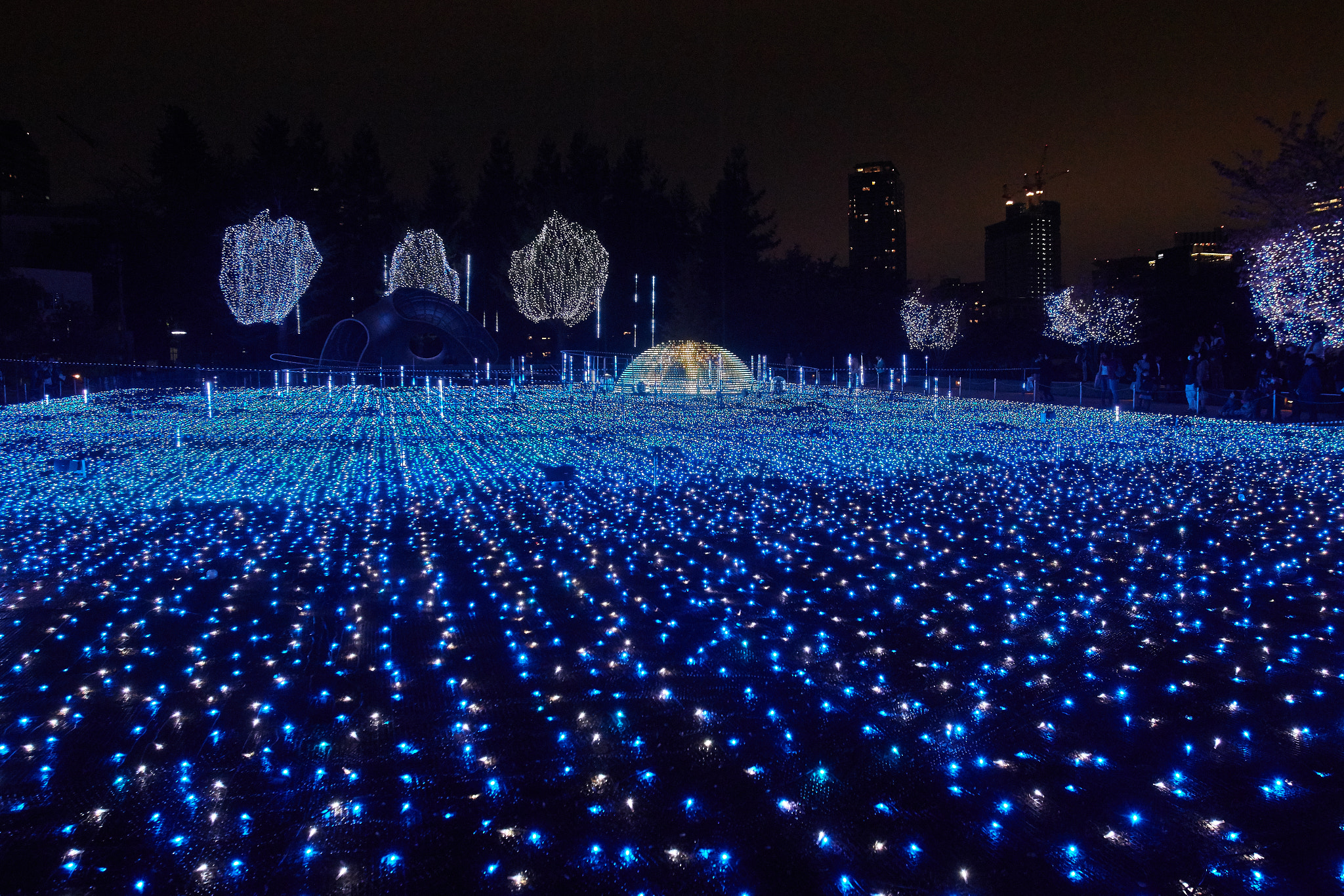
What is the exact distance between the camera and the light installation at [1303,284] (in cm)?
1886

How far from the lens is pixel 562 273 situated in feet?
131

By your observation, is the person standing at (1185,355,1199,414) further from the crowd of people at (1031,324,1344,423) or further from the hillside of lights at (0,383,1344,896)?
the hillside of lights at (0,383,1344,896)

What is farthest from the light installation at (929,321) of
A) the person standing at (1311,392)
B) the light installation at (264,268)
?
the person standing at (1311,392)

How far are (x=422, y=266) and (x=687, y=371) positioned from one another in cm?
1926

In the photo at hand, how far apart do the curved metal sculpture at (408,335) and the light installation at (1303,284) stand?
26.1 metres

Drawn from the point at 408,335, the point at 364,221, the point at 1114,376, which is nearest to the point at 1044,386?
the point at 1114,376

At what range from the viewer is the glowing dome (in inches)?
1180

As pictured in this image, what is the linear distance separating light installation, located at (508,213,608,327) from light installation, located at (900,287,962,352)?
56.6 feet

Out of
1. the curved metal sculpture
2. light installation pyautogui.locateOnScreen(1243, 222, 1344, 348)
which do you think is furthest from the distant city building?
the curved metal sculpture

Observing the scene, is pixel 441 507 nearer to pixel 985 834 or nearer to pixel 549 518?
pixel 549 518

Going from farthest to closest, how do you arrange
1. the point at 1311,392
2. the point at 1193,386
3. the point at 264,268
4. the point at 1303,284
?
the point at 264,268 → the point at 1193,386 → the point at 1303,284 → the point at 1311,392

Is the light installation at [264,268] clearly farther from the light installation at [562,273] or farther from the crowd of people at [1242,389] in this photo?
the crowd of people at [1242,389]

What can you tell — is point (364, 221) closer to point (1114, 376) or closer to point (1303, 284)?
point (1114, 376)

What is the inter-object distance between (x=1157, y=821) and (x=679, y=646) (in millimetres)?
2214
